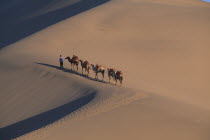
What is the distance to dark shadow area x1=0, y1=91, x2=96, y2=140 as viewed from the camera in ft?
45.3

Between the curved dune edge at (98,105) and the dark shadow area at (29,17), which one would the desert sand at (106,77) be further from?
the dark shadow area at (29,17)

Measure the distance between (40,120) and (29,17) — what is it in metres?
26.3

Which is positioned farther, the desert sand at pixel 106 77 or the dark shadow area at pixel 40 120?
the dark shadow area at pixel 40 120

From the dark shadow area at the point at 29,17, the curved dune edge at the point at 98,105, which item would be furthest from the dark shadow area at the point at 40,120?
the dark shadow area at the point at 29,17

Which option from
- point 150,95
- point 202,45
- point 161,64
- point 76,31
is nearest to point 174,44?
point 202,45

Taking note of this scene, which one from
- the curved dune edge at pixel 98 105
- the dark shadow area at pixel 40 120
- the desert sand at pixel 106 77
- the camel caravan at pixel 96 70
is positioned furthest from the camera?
the camel caravan at pixel 96 70

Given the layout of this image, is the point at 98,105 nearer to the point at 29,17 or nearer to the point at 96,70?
the point at 96,70

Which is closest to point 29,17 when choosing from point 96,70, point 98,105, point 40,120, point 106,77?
point 106,77

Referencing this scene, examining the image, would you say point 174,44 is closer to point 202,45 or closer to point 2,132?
point 202,45

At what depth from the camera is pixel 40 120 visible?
1431 centimetres

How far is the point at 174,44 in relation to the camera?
88.8 feet

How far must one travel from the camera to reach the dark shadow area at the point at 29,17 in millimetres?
35438

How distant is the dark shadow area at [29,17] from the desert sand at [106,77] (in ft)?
0.48

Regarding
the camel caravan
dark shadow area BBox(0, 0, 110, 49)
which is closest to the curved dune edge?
the camel caravan
